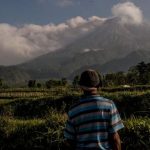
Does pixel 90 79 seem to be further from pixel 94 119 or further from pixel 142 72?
pixel 142 72

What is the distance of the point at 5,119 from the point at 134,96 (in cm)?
1470

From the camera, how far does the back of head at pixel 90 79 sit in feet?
22.5

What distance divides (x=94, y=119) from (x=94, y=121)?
0.10 ft

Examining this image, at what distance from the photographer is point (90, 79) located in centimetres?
687

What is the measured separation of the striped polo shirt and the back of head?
192mm

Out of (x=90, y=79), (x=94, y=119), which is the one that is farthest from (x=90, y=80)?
(x=94, y=119)

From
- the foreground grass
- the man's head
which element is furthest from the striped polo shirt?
the foreground grass

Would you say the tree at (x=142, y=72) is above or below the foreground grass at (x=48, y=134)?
above

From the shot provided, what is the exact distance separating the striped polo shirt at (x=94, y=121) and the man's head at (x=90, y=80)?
163 millimetres

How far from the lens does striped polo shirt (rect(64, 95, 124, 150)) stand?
22.5 feet

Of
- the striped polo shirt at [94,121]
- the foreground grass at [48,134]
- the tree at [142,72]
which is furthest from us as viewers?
the tree at [142,72]

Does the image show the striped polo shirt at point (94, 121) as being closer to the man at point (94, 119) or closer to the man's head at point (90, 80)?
the man at point (94, 119)

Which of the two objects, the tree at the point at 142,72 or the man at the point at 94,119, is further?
the tree at the point at 142,72

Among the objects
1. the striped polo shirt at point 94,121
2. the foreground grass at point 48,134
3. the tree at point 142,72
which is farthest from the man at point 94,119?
the tree at point 142,72
